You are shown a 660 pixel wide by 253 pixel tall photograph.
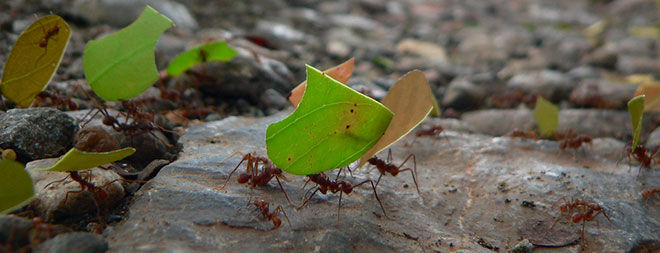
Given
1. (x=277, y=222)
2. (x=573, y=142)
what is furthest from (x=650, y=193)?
(x=277, y=222)

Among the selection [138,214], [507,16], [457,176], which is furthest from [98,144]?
[507,16]

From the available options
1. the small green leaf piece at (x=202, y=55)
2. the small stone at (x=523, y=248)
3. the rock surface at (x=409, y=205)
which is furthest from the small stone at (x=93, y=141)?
the small stone at (x=523, y=248)

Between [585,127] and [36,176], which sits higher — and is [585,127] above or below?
below

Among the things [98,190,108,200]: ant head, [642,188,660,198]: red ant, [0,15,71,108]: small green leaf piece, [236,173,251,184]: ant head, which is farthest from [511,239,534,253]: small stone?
[0,15,71,108]: small green leaf piece

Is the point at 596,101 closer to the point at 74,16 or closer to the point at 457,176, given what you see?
the point at 457,176

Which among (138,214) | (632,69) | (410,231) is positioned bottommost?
(632,69)

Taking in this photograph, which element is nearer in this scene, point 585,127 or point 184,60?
point 184,60

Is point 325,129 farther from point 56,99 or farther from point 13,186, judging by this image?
point 56,99
